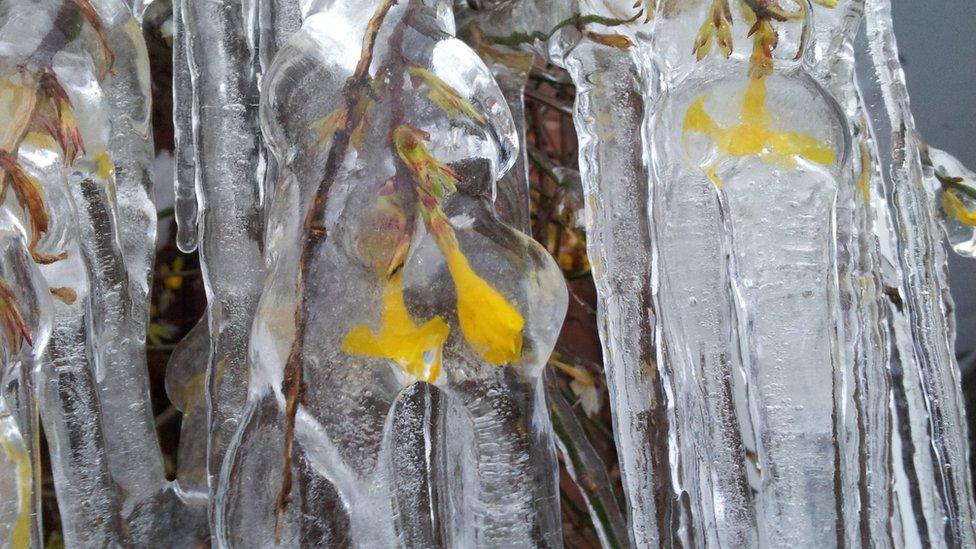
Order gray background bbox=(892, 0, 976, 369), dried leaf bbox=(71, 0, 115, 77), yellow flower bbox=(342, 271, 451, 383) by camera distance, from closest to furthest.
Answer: yellow flower bbox=(342, 271, 451, 383), dried leaf bbox=(71, 0, 115, 77), gray background bbox=(892, 0, 976, 369)

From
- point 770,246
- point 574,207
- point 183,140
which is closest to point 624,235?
point 770,246

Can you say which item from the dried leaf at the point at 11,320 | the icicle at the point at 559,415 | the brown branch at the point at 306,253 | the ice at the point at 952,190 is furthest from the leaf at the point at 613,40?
the dried leaf at the point at 11,320

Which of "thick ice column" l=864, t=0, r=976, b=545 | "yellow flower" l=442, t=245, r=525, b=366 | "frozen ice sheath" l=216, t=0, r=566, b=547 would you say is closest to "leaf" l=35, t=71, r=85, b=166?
"frozen ice sheath" l=216, t=0, r=566, b=547

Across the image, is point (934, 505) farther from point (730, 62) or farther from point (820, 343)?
point (730, 62)

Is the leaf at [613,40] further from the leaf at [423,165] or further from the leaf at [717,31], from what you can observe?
the leaf at [423,165]

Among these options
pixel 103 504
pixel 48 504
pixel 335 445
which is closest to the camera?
pixel 335 445

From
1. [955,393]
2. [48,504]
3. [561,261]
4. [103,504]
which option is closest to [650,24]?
[955,393]

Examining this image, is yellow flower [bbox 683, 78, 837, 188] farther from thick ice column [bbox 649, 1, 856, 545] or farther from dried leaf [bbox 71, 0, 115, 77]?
dried leaf [bbox 71, 0, 115, 77]
